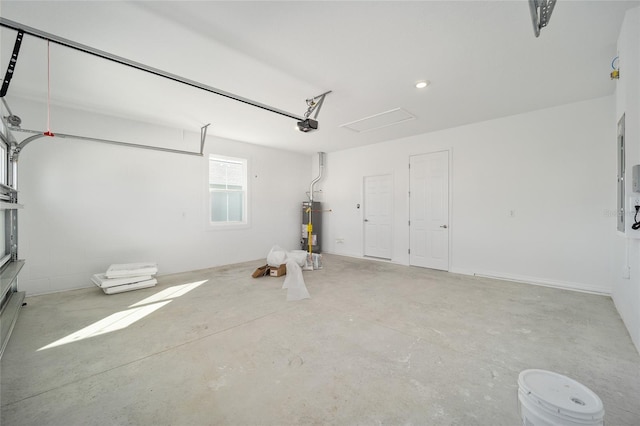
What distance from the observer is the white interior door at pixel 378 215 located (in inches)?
239

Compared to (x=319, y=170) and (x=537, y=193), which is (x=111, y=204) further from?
(x=537, y=193)

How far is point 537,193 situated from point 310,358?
4.37 meters

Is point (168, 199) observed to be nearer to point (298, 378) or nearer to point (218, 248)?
point (218, 248)

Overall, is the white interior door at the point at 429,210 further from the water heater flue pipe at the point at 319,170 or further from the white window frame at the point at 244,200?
the white window frame at the point at 244,200

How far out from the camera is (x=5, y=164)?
3168mm

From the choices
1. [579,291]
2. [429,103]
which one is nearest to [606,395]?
[579,291]

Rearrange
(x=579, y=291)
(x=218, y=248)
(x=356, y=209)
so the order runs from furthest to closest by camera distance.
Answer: (x=356, y=209), (x=218, y=248), (x=579, y=291)

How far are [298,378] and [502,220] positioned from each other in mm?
4346

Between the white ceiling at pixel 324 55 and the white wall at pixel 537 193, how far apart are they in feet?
1.32

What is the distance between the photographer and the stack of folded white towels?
12.2 ft

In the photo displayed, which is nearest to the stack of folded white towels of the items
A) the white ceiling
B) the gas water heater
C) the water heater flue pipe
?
the white ceiling

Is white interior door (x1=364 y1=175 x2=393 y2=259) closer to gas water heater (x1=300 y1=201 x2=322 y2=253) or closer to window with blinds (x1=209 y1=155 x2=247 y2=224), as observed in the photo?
gas water heater (x1=300 y1=201 x2=322 y2=253)

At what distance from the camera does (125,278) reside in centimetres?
384

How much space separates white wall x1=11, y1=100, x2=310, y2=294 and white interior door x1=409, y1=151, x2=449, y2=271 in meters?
3.67
